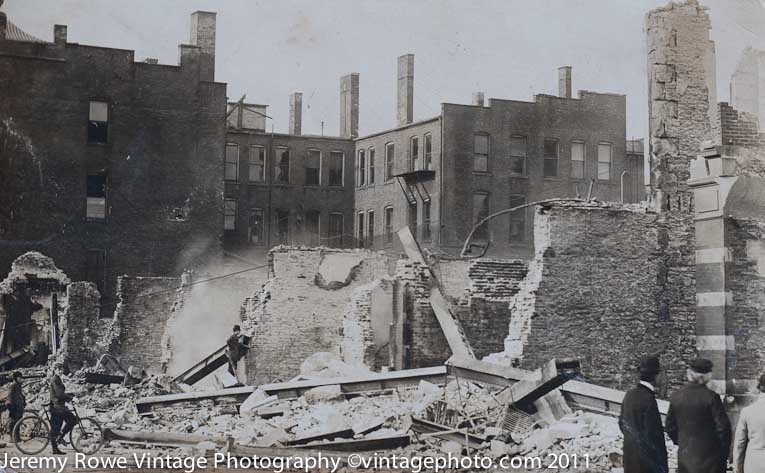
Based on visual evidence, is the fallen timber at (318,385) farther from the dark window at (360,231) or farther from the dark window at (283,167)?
the dark window at (283,167)

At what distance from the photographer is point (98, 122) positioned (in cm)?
3080

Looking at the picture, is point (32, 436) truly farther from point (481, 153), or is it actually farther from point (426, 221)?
point (481, 153)

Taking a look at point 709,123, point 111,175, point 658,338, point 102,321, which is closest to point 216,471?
point 658,338

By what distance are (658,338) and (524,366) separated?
331cm

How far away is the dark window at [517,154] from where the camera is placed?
38.0 m

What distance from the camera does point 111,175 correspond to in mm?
30578

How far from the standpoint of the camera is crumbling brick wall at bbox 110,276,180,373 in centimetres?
2820

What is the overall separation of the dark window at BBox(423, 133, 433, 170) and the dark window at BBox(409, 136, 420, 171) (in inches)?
17.4

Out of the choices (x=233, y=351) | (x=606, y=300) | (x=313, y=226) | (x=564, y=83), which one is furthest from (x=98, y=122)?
(x=564, y=83)

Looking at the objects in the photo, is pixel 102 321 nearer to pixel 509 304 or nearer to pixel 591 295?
pixel 509 304

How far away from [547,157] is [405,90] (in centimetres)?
583

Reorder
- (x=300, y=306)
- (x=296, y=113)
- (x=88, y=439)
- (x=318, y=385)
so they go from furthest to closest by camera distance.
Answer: (x=296, y=113) → (x=300, y=306) → (x=318, y=385) → (x=88, y=439)

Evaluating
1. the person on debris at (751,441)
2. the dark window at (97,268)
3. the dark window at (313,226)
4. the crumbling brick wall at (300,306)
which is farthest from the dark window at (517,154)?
the person on debris at (751,441)

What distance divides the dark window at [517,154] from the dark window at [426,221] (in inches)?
131
